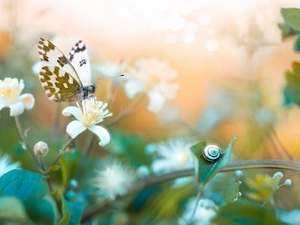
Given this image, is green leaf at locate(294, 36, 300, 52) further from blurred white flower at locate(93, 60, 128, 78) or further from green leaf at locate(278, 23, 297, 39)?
blurred white flower at locate(93, 60, 128, 78)

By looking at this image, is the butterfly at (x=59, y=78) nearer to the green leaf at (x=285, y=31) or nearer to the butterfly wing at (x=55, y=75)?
the butterfly wing at (x=55, y=75)

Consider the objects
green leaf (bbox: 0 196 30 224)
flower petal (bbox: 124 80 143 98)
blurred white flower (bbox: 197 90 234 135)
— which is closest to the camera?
green leaf (bbox: 0 196 30 224)

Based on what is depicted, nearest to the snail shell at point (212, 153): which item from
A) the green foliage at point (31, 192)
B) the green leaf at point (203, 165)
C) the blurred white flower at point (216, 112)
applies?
the green leaf at point (203, 165)

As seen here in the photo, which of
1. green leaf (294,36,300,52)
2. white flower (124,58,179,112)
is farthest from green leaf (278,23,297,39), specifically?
white flower (124,58,179,112)

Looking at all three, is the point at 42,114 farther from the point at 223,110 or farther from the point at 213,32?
the point at 213,32

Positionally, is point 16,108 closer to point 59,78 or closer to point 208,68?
point 59,78

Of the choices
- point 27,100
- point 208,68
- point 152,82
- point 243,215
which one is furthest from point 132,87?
point 208,68
